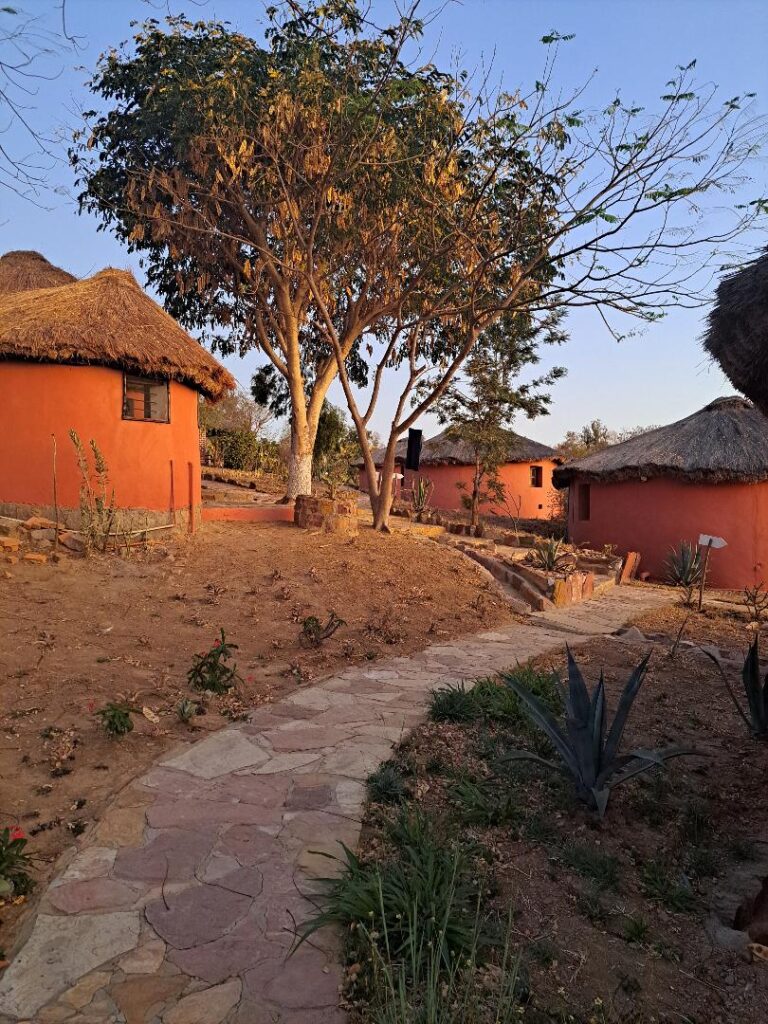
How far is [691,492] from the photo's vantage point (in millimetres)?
14789

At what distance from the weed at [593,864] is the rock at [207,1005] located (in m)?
1.41

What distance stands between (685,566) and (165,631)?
1053 centimetres

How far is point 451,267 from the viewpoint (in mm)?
11391

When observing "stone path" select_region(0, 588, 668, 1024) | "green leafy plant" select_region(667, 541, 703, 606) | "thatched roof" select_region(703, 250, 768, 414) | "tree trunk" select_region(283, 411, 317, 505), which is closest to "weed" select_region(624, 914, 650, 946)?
"stone path" select_region(0, 588, 668, 1024)

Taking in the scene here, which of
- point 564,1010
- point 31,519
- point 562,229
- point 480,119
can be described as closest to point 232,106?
point 480,119

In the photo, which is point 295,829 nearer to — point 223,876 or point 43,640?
point 223,876

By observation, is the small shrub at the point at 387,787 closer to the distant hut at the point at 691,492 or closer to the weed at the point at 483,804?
the weed at the point at 483,804

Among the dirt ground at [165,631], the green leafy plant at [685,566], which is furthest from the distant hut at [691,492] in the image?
the dirt ground at [165,631]

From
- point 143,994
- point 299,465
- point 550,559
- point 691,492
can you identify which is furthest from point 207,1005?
point 691,492

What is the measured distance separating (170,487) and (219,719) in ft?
22.0

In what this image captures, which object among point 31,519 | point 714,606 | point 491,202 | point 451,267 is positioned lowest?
point 714,606

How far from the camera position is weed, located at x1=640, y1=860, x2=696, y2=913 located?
2504mm

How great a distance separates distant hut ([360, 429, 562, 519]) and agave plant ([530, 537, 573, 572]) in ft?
35.3

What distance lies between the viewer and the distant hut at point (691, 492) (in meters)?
14.3
